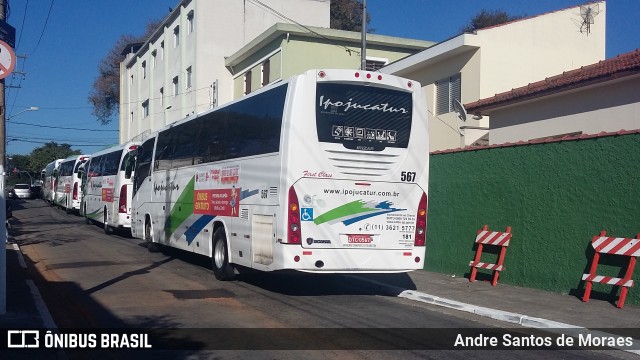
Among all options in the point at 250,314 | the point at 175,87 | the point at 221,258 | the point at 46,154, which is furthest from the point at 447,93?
the point at 46,154

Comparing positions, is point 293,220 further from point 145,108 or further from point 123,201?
point 145,108

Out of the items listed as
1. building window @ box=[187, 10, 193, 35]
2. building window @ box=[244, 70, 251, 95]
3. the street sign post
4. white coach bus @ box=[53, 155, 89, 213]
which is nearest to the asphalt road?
the street sign post

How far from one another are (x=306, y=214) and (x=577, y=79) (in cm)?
A: 814

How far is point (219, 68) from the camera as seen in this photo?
122 feet

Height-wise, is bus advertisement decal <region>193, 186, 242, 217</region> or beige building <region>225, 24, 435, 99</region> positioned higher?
beige building <region>225, 24, 435, 99</region>

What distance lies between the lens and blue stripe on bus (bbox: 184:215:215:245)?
14.3 metres

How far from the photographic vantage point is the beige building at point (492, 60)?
2102 centimetres

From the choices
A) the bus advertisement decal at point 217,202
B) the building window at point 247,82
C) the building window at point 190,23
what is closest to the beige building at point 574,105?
the bus advertisement decal at point 217,202

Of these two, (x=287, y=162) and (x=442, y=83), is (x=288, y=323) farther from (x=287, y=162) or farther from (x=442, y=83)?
(x=442, y=83)

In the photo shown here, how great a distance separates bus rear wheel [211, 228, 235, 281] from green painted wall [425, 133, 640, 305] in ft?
Answer: 16.3

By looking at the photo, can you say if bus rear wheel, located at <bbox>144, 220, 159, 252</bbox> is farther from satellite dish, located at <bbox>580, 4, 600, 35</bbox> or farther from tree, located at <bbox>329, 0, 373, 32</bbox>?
tree, located at <bbox>329, 0, 373, 32</bbox>

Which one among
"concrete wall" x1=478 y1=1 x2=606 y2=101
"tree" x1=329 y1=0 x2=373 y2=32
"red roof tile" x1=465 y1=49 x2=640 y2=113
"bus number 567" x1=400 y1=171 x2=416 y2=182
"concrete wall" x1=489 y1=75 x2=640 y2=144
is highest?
"tree" x1=329 y1=0 x2=373 y2=32

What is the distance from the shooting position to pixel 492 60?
21.1m

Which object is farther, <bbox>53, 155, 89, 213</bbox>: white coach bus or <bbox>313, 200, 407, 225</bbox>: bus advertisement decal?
<bbox>53, 155, 89, 213</bbox>: white coach bus
